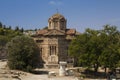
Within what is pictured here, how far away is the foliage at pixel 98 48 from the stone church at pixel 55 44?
13.0m

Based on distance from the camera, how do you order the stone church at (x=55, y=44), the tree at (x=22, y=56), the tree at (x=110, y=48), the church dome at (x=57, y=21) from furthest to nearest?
1. the church dome at (x=57, y=21)
2. the stone church at (x=55, y=44)
3. the tree at (x=22, y=56)
4. the tree at (x=110, y=48)

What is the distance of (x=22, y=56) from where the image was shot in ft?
173

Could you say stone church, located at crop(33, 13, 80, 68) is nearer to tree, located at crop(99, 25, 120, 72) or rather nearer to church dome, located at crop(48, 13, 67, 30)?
church dome, located at crop(48, 13, 67, 30)

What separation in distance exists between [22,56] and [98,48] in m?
13.9

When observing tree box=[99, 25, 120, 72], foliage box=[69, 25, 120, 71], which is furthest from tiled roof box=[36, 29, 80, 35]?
tree box=[99, 25, 120, 72]

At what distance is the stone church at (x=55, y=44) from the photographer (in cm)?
6662

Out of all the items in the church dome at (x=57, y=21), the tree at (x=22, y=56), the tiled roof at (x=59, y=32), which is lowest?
the tree at (x=22, y=56)

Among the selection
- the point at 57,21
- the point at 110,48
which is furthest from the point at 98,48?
the point at 57,21

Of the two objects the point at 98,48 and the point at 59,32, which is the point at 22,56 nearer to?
the point at 98,48

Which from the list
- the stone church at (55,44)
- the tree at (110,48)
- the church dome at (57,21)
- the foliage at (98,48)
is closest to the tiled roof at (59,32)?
the stone church at (55,44)

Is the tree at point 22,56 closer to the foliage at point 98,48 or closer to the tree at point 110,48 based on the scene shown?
the foliage at point 98,48

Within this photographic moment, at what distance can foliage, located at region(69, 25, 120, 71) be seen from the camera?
49.3 metres

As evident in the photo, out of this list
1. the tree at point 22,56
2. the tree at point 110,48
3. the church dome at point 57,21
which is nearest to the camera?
the tree at point 110,48

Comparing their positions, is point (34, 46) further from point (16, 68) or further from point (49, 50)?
point (49, 50)
